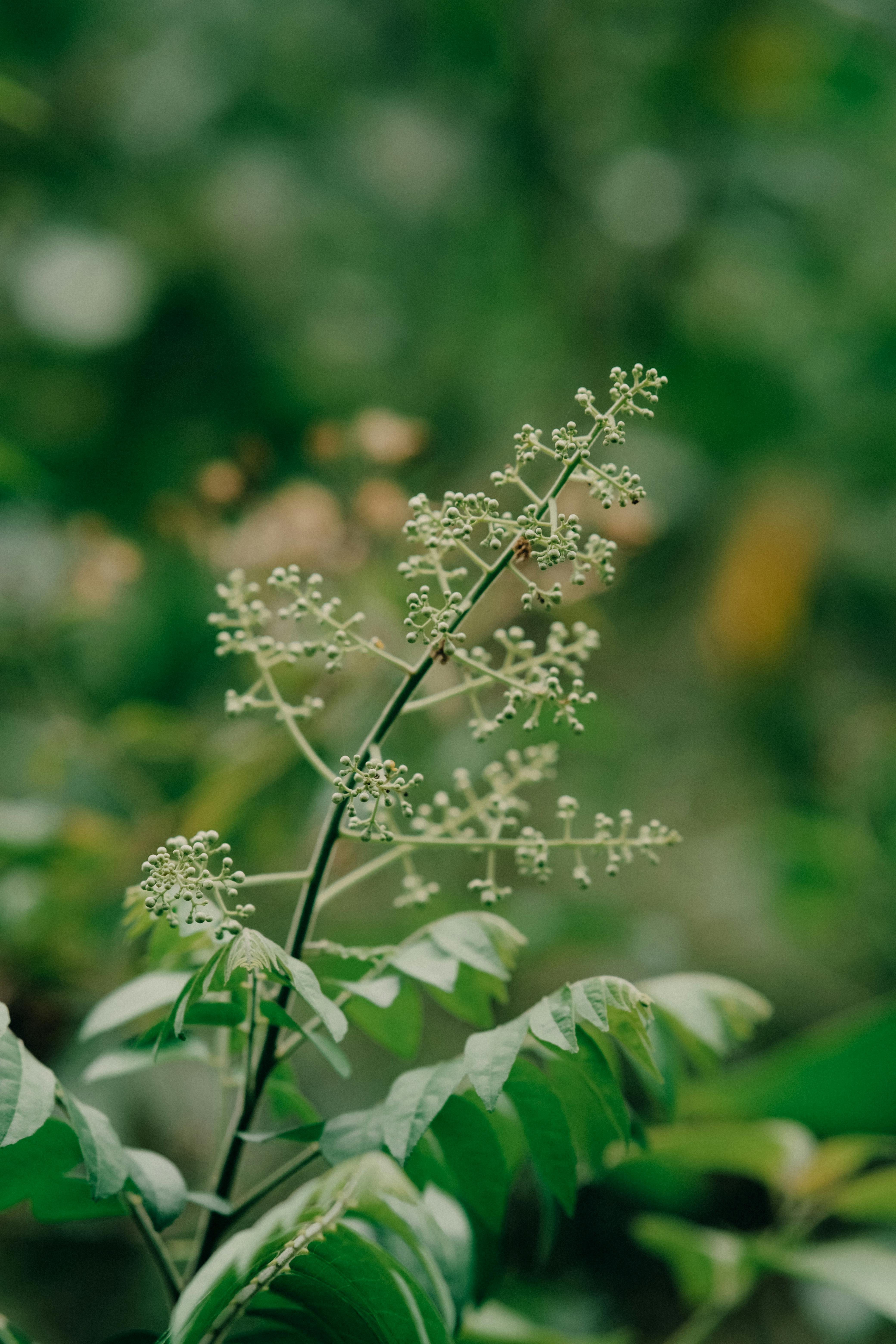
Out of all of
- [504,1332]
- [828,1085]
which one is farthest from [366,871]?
[828,1085]

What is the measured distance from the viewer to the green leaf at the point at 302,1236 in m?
0.33

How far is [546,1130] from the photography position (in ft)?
1.24

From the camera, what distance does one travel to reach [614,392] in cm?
39

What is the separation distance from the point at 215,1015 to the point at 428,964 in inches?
3.4

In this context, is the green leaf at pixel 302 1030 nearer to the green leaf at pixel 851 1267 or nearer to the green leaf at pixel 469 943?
the green leaf at pixel 469 943

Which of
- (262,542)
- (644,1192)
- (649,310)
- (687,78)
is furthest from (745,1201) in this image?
(687,78)

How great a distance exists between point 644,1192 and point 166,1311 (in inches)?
19.7

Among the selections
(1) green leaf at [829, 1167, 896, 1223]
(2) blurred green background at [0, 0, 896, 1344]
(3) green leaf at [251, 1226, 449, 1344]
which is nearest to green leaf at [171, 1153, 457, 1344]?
(3) green leaf at [251, 1226, 449, 1344]

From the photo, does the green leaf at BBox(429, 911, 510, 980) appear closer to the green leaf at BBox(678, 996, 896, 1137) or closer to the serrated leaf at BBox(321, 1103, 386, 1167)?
the serrated leaf at BBox(321, 1103, 386, 1167)

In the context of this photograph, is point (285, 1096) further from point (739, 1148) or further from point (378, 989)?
point (739, 1148)

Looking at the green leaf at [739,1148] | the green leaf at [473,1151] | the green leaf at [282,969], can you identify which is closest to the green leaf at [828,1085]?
the green leaf at [739,1148]

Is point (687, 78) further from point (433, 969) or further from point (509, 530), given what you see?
point (433, 969)

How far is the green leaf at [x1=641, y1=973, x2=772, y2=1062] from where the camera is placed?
50 centimetres

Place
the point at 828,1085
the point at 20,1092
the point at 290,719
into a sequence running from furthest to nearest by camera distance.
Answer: the point at 828,1085 < the point at 290,719 < the point at 20,1092
